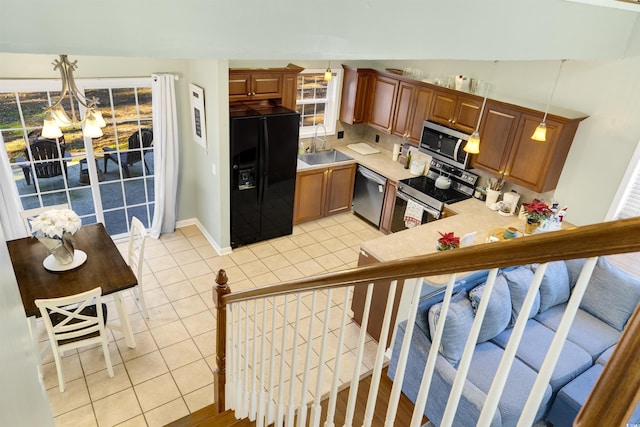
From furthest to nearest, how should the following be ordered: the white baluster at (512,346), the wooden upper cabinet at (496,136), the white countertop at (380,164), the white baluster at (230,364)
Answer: the white countertop at (380,164)
the wooden upper cabinet at (496,136)
the white baluster at (230,364)
the white baluster at (512,346)

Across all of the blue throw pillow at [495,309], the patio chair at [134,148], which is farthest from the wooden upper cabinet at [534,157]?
the patio chair at [134,148]

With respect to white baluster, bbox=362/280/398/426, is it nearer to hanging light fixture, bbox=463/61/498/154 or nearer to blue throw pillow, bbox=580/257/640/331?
blue throw pillow, bbox=580/257/640/331

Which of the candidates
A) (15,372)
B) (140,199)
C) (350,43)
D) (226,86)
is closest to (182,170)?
(140,199)

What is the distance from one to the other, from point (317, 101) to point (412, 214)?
7.40 ft

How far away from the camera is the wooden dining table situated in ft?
10.8

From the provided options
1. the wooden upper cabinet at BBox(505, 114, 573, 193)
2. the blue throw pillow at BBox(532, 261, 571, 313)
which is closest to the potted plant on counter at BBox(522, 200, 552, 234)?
the wooden upper cabinet at BBox(505, 114, 573, 193)

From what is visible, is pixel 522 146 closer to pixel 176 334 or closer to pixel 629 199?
pixel 629 199

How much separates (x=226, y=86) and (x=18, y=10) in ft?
12.0

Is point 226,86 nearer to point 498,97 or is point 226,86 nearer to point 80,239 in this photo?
point 80,239

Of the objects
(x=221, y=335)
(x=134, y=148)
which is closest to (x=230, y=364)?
(x=221, y=335)

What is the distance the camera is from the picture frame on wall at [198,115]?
4824 mm

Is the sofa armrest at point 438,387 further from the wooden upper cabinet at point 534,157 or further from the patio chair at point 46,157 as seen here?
the patio chair at point 46,157

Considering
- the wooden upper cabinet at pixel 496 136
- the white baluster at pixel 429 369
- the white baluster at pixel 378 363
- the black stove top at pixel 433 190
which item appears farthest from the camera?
the black stove top at pixel 433 190

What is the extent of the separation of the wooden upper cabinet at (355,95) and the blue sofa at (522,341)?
3383mm
